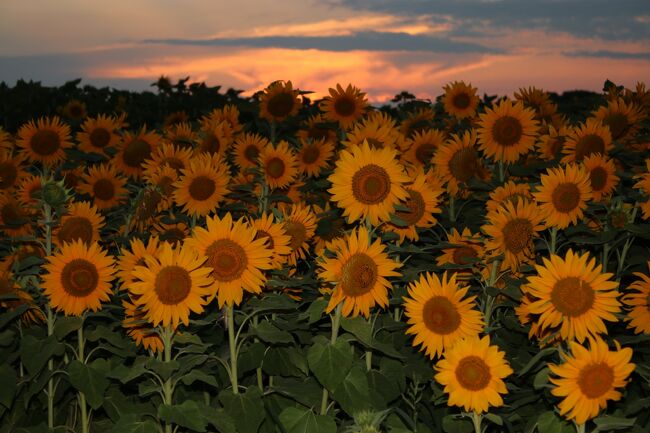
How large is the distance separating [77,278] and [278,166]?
2.48 meters

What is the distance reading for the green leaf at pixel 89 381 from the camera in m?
5.73

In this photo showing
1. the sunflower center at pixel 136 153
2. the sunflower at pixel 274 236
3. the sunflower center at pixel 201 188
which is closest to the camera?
the sunflower at pixel 274 236

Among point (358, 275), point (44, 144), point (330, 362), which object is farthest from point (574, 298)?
point (44, 144)

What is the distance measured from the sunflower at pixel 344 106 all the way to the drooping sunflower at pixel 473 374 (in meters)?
4.95

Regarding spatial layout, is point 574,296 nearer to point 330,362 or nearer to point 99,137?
point 330,362

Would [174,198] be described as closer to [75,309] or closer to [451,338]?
[75,309]

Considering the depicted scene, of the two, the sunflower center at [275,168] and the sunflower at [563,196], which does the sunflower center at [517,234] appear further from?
the sunflower center at [275,168]

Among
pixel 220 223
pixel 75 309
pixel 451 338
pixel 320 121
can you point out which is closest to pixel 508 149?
pixel 320 121

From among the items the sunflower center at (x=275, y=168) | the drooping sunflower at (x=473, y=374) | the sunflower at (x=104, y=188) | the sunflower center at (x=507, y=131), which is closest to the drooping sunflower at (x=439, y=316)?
the drooping sunflower at (x=473, y=374)

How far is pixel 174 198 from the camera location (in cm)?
684

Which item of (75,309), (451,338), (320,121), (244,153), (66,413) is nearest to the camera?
(451,338)

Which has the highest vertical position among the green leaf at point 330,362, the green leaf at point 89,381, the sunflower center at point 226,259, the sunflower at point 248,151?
the sunflower center at point 226,259

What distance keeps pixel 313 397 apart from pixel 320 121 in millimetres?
4702

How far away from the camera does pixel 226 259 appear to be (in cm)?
504
